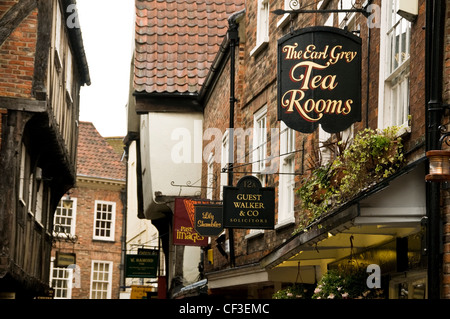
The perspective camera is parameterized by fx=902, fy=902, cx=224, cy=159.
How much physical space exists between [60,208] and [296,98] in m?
32.9

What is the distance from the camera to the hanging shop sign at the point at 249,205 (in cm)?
1276

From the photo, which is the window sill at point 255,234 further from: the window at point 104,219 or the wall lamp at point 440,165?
the window at point 104,219

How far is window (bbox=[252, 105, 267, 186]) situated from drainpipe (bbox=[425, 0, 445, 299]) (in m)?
7.26

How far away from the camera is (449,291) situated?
745cm

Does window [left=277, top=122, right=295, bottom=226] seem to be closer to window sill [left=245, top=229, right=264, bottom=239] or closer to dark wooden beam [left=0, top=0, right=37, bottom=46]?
window sill [left=245, top=229, right=264, bottom=239]

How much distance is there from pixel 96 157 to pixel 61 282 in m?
6.29

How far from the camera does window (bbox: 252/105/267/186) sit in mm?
15293

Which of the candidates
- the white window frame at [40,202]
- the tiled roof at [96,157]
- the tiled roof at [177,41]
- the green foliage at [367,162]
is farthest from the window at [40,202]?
the tiled roof at [96,157]

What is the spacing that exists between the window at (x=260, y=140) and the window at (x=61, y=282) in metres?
25.1

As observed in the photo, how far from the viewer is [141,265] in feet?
88.0

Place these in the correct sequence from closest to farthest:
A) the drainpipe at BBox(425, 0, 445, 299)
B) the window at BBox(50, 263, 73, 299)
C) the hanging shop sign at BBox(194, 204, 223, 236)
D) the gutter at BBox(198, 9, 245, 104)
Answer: the drainpipe at BBox(425, 0, 445, 299), the hanging shop sign at BBox(194, 204, 223, 236), the gutter at BBox(198, 9, 245, 104), the window at BBox(50, 263, 73, 299)

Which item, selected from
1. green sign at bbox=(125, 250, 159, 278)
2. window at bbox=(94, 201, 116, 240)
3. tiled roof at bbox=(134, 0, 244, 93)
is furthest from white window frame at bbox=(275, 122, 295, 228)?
window at bbox=(94, 201, 116, 240)
